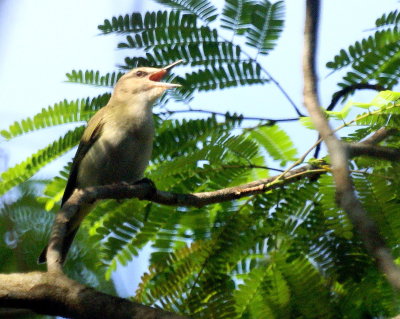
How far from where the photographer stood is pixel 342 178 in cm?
157

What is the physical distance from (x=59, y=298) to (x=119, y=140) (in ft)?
7.86

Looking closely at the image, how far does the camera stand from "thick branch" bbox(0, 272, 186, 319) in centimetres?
327

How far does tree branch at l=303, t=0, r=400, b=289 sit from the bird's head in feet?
11.7

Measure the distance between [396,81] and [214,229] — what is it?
60.1 inches

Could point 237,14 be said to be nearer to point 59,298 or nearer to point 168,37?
point 168,37

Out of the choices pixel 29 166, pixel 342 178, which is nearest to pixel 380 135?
pixel 342 178

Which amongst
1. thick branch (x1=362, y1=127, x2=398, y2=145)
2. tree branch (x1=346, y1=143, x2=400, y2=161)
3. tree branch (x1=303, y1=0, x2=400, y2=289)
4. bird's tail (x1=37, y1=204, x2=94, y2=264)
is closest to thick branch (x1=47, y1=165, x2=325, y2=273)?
thick branch (x1=362, y1=127, x2=398, y2=145)

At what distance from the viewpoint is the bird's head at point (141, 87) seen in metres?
5.54

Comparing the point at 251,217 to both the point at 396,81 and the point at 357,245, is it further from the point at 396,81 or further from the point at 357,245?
the point at 396,81

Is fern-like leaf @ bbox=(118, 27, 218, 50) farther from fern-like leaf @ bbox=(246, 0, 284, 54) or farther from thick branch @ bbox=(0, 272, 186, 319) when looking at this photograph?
thick branch @ bbox=(0, 272, 186, 319)

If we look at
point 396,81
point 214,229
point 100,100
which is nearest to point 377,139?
point 396,81

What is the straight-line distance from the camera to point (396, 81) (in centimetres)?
440

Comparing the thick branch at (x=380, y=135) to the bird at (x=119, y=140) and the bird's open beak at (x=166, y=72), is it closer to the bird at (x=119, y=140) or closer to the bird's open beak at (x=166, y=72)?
the bird's open beak at (x=166, y=72)

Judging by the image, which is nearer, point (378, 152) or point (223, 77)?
point (378, 152)
